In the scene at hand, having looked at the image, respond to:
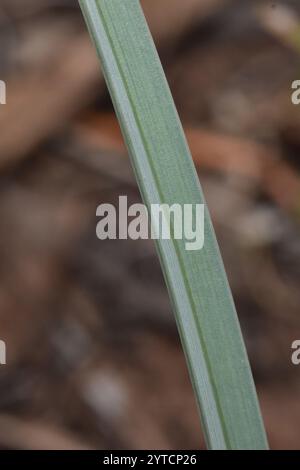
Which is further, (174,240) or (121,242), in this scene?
(121,242)

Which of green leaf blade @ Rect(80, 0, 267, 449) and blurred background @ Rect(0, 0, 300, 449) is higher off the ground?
blurred background @ Rect(0, 0, 300, 449)

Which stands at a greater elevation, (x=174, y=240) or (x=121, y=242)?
(x=121, y=242)

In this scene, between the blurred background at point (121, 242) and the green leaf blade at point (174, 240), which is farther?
the blurred background at point (121, 242)

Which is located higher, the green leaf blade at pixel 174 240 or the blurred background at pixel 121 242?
the blurred background at pixel 121 242

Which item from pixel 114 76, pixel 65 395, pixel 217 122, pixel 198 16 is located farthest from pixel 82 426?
pixel 114 76

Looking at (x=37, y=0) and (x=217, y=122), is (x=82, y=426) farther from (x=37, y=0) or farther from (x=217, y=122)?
(x=37, y=0)
